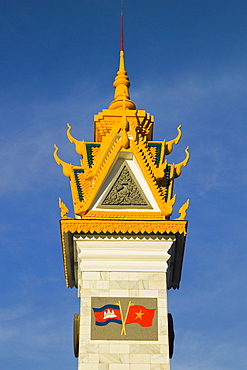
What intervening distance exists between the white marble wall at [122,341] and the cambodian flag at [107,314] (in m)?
0.24

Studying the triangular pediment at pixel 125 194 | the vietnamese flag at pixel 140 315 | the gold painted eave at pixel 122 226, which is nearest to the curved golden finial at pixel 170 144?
the triangular pediment at pixel 125 194

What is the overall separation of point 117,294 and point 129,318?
2.64 feet

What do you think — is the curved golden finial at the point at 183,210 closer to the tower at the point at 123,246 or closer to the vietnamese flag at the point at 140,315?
the tower at the point at 123,246

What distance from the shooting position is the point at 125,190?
78.7 feet

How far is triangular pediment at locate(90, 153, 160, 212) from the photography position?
77.6ft

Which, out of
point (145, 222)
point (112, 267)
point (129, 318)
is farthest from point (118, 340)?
point (145, 222)

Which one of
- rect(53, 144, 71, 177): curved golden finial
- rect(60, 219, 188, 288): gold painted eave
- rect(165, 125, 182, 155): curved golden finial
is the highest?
rect(165, 125, 182, 155): curved golden finial

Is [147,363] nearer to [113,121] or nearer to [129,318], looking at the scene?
[129,318]

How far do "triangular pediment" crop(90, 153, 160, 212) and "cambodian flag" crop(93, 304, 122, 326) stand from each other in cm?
335

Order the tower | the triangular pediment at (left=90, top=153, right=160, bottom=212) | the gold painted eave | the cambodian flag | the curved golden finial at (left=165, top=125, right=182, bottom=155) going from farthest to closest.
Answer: the curved golden finial at (left=165, top=125, right=182, bottom=155), the triangular pediment at (left=90, top=153, right=160, bottom=212), the gold painted eave, the cambodian flag, the tower

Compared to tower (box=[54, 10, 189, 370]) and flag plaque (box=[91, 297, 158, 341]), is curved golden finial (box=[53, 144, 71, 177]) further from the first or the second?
flag plaque (box=[91, 297, 158, 341])

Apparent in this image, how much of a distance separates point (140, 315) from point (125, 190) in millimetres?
4266

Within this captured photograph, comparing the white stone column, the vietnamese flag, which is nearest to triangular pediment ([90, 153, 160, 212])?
the white stone column

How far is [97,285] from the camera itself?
22.0 metres
